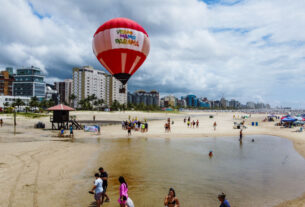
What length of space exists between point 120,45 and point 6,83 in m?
167

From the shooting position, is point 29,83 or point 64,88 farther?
point 64,88

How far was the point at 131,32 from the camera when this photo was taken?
22.5m

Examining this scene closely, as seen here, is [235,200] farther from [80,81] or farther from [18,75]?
[18,75]

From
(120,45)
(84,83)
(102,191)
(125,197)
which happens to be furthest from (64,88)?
(125,197)

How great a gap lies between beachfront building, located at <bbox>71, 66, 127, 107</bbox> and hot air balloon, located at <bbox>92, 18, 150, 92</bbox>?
131186 millimetres

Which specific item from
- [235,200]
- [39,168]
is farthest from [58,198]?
[235,200]

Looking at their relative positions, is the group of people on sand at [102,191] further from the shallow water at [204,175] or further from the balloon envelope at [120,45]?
the balloon envelope at [120,45]

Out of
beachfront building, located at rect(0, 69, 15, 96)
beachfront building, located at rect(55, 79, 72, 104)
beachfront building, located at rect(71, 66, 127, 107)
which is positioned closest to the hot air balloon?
beachfront building, located at rect(71, 66, 127, 107)

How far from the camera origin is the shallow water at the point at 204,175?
364 inches

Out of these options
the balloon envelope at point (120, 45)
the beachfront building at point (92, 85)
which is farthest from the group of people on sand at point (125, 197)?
the beachfront building at point (92, 85)

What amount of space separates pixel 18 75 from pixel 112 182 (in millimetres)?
175768

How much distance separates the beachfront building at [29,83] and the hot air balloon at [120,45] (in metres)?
147

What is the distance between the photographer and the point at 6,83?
148 m

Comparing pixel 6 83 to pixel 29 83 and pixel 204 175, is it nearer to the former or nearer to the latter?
pixel 29 83
